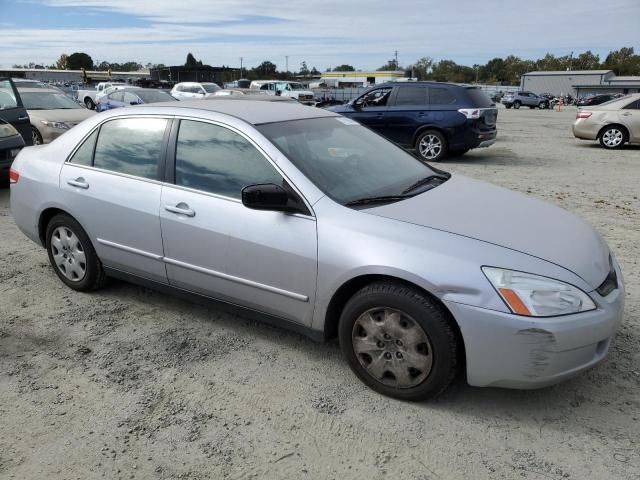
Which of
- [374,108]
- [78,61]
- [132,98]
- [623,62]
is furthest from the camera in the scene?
[78,61]

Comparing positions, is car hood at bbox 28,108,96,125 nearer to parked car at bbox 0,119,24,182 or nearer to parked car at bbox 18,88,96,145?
parked car at bbox 18,88,96,145

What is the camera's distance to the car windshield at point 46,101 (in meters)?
12.3

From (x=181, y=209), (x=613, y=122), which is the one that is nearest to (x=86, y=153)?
(x=181, y=209)

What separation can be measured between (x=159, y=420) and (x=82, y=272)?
1.94 m

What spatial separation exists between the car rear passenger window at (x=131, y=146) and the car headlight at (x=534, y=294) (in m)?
2.36

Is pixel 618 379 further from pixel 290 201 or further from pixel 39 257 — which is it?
pixel 39 257

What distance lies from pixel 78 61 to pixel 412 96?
132m

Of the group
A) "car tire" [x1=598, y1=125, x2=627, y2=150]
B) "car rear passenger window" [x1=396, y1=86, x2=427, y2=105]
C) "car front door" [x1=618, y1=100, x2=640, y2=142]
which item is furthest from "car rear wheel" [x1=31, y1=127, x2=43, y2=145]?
"car front door" [x1=618, y1=100, x2=640, y2=142]

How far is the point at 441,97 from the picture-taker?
11633 mm

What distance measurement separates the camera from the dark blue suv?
1141cm

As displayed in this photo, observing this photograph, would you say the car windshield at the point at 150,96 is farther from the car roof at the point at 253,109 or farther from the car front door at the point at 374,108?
the car roof at the point at 253,109

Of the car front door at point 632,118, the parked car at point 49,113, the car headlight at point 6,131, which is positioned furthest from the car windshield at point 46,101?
the car front door at point 632,118

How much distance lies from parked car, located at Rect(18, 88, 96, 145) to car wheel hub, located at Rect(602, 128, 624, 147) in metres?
12.8

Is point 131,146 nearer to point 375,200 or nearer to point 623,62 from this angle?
point 375,200
